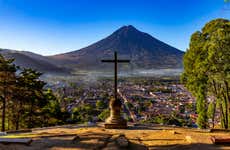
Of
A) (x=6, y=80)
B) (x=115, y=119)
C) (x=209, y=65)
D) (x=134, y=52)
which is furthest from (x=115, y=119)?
(x=134, y=52)

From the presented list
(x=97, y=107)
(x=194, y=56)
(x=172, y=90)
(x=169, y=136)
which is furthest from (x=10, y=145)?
(x=172, y=90)

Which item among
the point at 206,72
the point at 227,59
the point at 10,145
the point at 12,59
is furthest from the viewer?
the point at 12,59

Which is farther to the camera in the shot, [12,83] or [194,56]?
[12,83]

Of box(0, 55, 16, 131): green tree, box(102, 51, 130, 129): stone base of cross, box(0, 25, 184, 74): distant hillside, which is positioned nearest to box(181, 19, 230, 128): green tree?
box(102, 51, 130, 129): stone base of cross

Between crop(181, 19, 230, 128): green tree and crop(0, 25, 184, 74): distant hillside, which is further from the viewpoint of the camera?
crop(0, 25, 184, 74): distant hillside

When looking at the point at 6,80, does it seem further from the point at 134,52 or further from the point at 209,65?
the point at 134,52

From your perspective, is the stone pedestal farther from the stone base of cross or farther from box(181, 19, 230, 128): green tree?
box(181, 19, 230, 128): green tree

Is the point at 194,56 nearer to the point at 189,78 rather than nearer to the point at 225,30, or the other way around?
the point at 189,78

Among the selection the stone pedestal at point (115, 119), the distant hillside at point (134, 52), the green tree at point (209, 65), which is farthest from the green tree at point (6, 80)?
the green tree at point (209, 65)
